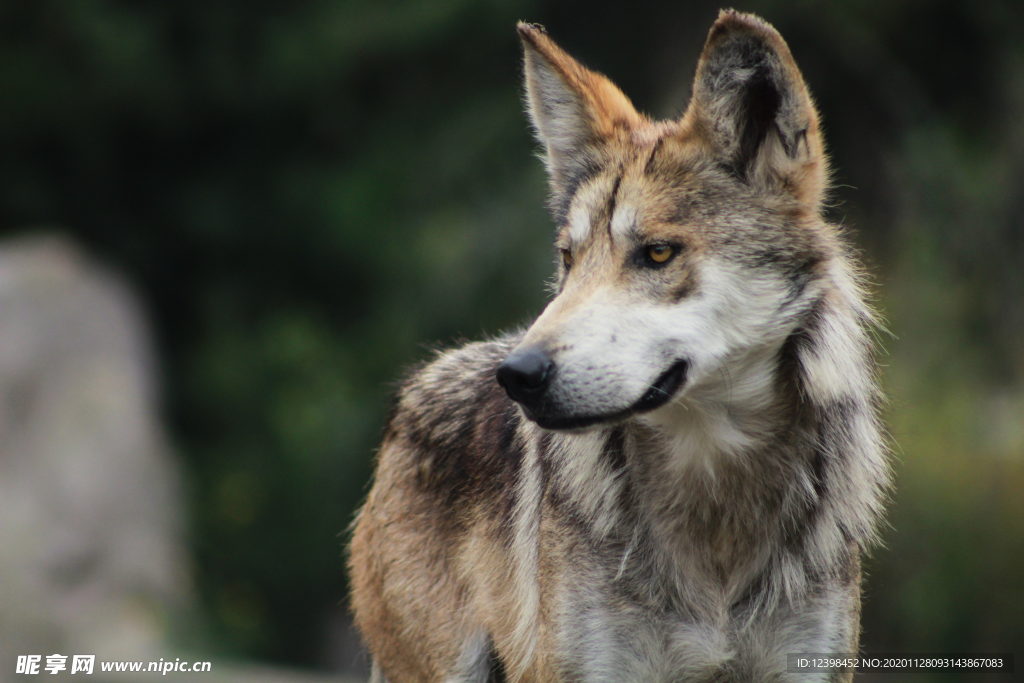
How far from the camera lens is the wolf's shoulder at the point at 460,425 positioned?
4.45 meters

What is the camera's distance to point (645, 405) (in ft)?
11.0

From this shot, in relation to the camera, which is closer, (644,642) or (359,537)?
(644,642)

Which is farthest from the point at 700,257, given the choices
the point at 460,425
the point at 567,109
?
the point at 460,425

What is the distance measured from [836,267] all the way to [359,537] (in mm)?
2795

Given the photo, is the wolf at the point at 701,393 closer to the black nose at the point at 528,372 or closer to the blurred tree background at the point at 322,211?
the black nose at the point at 528,372

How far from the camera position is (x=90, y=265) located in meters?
12.5

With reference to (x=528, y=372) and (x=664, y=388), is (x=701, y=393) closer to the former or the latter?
(x=664, y=388)

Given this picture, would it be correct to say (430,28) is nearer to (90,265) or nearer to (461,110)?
(461,110)

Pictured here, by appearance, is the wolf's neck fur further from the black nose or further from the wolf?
the black nose

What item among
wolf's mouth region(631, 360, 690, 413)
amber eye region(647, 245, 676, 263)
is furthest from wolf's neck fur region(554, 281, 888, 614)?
amber eye region(647, 245, 676, 263)

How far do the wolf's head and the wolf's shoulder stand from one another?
3.25ft

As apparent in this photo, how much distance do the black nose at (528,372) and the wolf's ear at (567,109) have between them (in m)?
1.01

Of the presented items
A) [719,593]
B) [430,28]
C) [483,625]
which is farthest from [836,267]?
[430,28]

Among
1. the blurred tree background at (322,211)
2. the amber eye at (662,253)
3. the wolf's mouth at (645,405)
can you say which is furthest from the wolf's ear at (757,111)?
the blurred tree background at (322,211)
